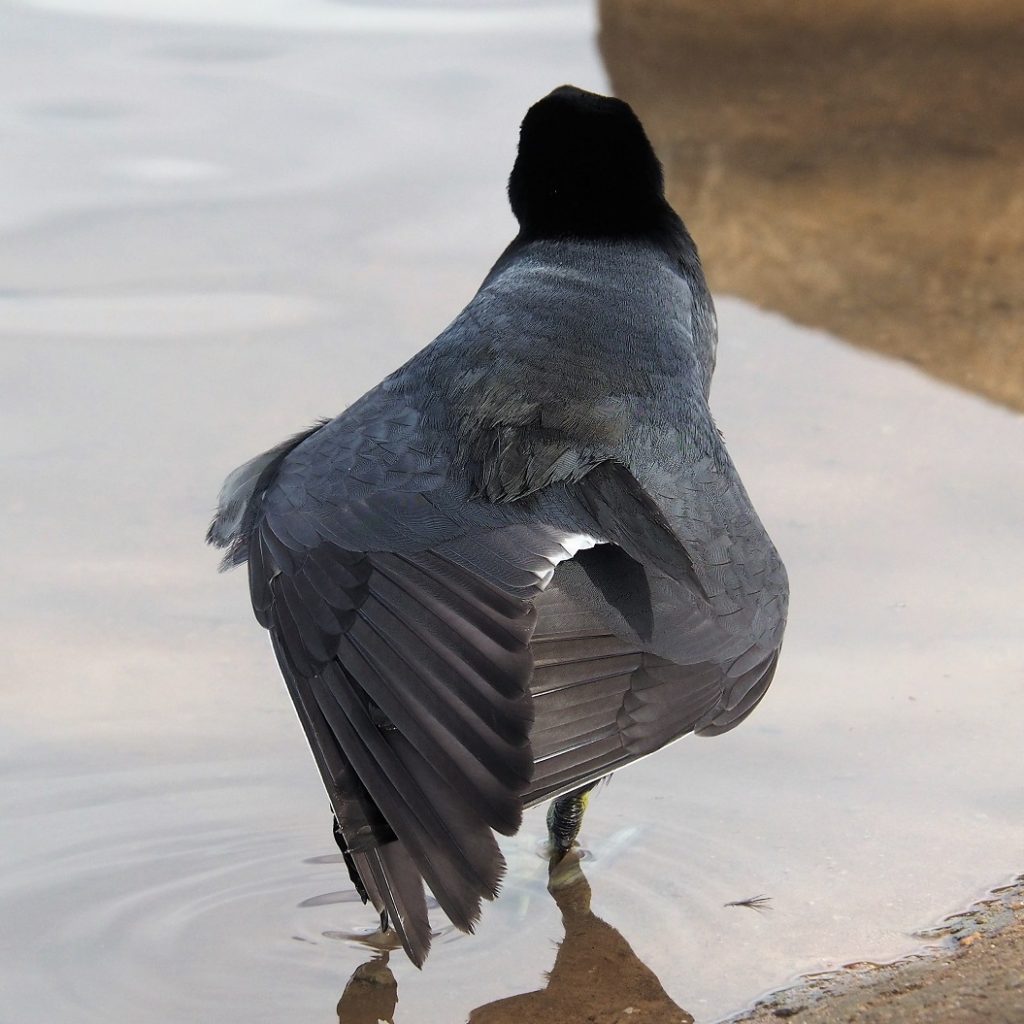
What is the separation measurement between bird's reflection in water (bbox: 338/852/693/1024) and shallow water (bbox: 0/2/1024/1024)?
0.03m

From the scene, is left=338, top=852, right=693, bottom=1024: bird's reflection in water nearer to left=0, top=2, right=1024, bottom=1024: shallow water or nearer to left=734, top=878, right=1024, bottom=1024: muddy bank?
left=0, top=2, right=1024, bottom=1024: shallow water

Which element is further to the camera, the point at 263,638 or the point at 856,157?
the point at 856,157

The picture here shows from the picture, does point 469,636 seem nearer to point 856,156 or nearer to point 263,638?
point 263,638

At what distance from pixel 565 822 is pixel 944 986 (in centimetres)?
102

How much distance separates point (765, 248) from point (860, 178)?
0.86m

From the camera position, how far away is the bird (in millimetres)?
2980

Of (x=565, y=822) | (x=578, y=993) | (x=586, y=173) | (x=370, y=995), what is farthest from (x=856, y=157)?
(x=370, y=995)

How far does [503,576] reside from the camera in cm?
321

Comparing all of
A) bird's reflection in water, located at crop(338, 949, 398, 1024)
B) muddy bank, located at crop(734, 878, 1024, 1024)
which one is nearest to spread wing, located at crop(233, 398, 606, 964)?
bird's reflection in water, located at crop(338, 949, 398, 1024)

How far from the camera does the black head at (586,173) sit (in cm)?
430

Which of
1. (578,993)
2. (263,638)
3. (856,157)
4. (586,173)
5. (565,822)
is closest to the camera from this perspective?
(578,993)

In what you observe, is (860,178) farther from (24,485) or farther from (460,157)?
(24,485)

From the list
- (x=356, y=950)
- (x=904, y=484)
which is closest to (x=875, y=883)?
(x=356, y=950)

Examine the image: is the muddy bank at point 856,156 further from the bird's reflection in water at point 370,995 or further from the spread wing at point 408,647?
the bird's reflection in water at point 370,995
